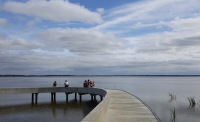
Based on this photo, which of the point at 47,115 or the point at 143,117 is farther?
the point at 47,115

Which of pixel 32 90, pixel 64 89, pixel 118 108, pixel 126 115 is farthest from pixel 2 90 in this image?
pixel 126 115

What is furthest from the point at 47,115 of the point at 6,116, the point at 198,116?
the point at 198,116

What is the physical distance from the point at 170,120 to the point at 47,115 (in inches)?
430

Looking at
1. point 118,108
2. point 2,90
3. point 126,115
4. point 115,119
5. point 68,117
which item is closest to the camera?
point 115,119

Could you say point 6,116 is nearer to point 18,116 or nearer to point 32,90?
point 18,116

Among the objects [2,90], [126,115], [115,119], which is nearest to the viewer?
[115,119]

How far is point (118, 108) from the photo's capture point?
17500 millimetres

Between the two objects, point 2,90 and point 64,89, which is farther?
point 64,89

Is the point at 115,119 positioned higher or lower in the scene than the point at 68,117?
higher

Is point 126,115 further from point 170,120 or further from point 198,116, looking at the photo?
point 198,116

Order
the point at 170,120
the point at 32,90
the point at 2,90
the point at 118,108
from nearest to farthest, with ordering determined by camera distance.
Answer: the point at 118,108
the point at 170,120
the point at 2,90
the point at 32,90

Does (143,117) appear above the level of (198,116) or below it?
above

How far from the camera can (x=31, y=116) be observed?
976 inches

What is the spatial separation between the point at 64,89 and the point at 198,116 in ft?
55.7
